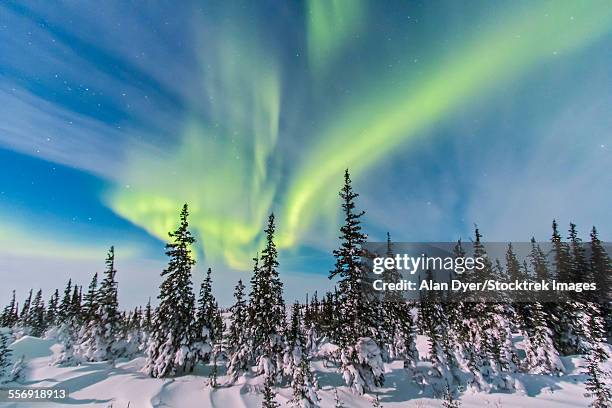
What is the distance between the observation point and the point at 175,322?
25047 millimetres

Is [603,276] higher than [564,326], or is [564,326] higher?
[603,276]

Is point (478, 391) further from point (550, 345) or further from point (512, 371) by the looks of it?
point (550, 345)

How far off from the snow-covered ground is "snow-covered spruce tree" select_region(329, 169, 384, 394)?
57.7 inches

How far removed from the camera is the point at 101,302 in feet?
113

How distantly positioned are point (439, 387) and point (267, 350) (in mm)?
14521

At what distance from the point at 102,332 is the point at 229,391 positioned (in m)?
19.5

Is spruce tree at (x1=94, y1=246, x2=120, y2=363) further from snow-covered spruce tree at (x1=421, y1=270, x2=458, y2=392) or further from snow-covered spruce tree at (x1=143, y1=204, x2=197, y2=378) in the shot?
snow-covered spruce tree at (x1=421, y1=270, x2=458, y2=392)

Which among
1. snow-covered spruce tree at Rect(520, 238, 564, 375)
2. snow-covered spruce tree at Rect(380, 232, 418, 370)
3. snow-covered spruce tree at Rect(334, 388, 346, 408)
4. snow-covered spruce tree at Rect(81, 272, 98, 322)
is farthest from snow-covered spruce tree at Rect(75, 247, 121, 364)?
snow-covered spruce tree at Rect(520, 238, 564, 375)

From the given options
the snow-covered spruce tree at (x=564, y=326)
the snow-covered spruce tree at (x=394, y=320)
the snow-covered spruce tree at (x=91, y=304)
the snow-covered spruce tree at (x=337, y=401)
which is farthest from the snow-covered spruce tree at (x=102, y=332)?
the snow-covered spruce tree at (x=564, y=326)

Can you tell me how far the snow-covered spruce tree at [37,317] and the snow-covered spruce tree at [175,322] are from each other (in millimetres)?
74491

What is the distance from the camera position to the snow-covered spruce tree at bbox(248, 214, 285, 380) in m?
23.8

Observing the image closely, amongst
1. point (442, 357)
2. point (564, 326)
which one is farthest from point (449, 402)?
point (564, 326)

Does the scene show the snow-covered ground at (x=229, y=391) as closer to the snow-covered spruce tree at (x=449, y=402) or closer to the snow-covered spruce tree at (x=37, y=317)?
the snow-covered spruce tree at (x=449, y=402)

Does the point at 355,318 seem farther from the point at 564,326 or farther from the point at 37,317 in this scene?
the point at 37,317
